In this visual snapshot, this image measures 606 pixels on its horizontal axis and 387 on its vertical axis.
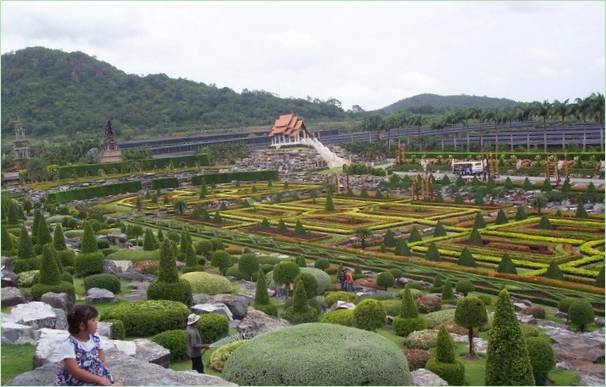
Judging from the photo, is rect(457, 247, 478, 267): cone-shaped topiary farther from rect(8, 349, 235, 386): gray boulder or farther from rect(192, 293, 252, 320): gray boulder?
rect(8, 349, 235, 386): gray boulder

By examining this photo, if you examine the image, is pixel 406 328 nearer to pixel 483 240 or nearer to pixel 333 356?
pixel 333 356

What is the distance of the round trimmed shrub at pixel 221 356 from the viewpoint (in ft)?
51.7

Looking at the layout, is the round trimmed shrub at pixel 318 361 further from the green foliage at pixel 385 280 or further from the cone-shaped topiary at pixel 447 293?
the green foliage at pixel 385 280

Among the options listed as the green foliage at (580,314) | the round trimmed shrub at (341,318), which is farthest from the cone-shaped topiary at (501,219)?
the round trimmed shrub at (341,318)

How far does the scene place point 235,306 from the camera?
21234 mm

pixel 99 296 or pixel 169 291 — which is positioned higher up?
pixel 169 291

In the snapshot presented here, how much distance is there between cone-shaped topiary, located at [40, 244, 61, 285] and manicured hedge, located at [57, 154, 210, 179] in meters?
66.4

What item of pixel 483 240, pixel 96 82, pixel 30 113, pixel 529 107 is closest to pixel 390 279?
pixel 483 240

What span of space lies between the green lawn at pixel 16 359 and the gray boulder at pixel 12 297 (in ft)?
16.5

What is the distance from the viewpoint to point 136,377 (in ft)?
34.4

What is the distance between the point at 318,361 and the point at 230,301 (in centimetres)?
873

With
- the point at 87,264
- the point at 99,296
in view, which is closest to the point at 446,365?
the point at 99,296

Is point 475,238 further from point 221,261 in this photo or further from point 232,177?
point 232,177

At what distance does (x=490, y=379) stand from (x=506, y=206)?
39633 mm
